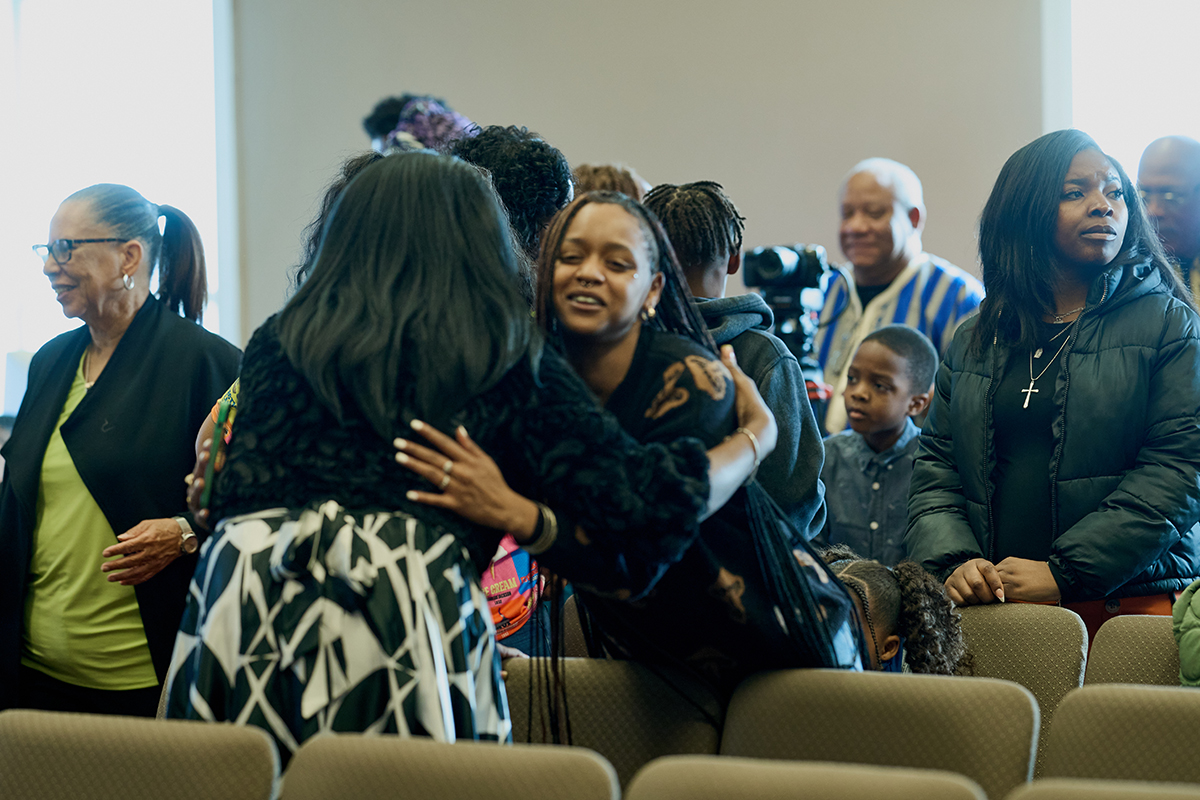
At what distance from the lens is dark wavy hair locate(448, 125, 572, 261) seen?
200 cm

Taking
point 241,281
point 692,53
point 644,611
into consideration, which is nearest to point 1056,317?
point 644,611

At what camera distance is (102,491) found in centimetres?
214

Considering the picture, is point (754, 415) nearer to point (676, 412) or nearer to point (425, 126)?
point (676, 412)

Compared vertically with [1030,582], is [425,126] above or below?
above

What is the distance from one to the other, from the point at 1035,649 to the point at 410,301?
117cm

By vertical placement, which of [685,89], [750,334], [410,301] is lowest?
[750,334]

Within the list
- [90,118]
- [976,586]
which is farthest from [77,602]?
[90,118]

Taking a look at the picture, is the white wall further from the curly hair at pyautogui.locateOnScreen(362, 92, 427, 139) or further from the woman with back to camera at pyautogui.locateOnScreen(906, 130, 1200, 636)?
the woman with back to camera at pyautogui.locateOnScreen(906, 130, 1200, 636)

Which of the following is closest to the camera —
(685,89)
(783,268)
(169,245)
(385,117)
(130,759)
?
(130,759)

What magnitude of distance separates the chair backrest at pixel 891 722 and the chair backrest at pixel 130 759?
0.64 metres

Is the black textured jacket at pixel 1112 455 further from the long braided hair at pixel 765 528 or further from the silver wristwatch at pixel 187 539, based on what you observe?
the silver wristwatch at pixel 187 539

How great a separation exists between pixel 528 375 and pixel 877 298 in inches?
89.0

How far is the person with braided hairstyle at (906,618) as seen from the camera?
1796 millimetres

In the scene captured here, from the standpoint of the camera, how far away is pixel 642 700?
1594mm
